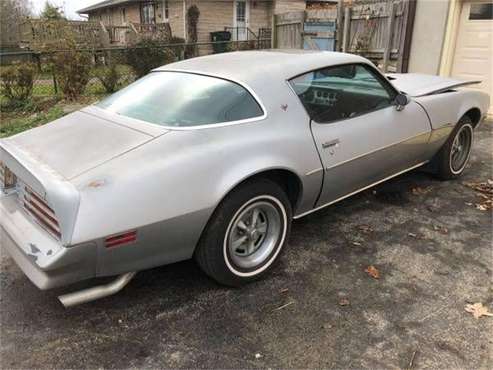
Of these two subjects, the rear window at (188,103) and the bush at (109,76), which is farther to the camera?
the bush at (109,76)

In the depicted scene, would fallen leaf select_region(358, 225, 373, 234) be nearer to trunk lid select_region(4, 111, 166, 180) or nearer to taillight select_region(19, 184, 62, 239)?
trunk lid select_region(4, 111, 166, 180)

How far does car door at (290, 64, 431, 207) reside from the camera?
3.40m

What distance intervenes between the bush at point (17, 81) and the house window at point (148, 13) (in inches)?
721

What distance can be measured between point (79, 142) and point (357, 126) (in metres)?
2.14

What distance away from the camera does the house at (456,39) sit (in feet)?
27.5

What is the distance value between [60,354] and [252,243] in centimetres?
135

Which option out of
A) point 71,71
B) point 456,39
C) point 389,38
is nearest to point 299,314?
point 456,39

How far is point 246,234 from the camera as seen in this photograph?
301 cm

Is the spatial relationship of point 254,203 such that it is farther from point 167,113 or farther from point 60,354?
point 60,354

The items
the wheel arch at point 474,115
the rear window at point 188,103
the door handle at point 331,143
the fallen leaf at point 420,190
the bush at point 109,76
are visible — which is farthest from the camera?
the bush at point 109,76

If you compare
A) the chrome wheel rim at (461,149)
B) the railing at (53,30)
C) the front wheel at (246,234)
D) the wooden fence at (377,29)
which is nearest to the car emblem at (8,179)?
the front wheel at (246,234)

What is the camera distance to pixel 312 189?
3318 mm

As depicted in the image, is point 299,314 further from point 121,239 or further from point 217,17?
point 217,17

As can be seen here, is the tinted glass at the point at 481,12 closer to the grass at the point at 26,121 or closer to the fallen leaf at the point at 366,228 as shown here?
the fallen leaf at the point at 366,228
